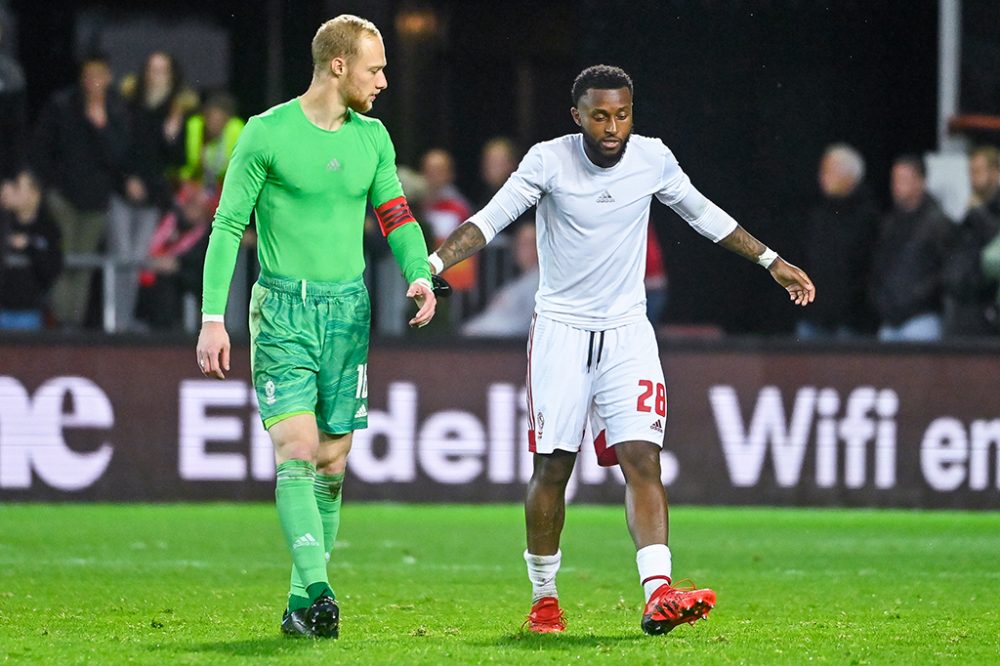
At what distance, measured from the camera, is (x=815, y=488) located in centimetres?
1287

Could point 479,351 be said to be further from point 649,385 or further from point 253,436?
point 649,385

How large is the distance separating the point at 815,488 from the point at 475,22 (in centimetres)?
518

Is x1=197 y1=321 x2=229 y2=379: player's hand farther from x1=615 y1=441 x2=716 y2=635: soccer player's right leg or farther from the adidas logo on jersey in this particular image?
x1=615 y1=441 x2=716 y2=635: soccer player's right leg

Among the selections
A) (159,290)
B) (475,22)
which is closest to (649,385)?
(159,290)

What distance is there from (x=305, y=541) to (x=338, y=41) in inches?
69.9

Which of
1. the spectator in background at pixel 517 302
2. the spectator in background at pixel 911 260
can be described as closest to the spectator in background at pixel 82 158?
the spectator in background at pixel 517 302

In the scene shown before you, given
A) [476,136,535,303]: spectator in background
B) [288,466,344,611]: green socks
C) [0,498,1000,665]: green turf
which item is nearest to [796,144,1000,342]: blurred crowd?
[0,498,1000,665]: green turf

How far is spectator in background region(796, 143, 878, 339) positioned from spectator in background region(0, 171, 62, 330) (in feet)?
18.4

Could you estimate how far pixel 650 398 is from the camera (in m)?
6.89

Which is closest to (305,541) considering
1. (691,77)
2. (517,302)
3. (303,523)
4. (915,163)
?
(303,523)

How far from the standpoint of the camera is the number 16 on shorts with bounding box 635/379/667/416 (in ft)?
22.5

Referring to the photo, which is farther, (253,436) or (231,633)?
(253,436)

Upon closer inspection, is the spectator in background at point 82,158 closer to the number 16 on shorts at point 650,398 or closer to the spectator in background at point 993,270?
the spectator in background at point 993,270

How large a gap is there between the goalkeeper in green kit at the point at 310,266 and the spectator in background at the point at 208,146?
689 centimetres
